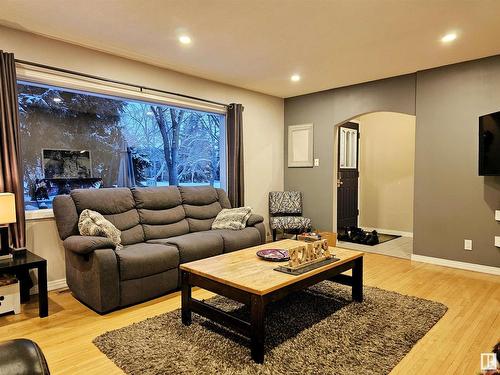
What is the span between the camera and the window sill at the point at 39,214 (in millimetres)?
3254

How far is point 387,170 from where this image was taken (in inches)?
263

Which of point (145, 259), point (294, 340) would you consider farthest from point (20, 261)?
point (294, 340)

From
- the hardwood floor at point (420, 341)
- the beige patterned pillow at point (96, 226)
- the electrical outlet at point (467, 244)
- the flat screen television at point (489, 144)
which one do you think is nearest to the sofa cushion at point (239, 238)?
the hardwood floor at point (420, 341)

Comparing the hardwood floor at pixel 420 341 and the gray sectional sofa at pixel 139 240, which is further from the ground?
the gray sectional sofa at pixel 139 240

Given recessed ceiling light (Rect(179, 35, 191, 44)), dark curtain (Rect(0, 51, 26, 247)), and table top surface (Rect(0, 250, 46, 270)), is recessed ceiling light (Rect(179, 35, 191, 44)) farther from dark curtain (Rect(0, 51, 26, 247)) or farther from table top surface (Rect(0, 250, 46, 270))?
table top surface (Rect(0, 250, 46, 270))

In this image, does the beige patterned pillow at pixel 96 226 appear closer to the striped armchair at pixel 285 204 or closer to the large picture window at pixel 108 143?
the large picture window at pixel 108 143

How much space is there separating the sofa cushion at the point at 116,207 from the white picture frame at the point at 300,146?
3102 mm

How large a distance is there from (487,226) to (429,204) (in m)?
0.68

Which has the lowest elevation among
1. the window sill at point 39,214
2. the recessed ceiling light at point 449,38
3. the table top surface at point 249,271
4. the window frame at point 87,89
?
the table top surface at point 249,271

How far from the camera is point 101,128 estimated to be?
4.03 meters

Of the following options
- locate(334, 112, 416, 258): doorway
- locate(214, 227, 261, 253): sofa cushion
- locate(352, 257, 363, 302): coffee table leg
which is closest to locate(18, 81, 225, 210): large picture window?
locate(214, 227, 261, 253): sofa cushion

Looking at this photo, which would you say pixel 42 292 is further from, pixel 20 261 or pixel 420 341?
pixel 420 341

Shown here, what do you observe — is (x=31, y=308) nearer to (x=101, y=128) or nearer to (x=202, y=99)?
(x=101, y=128)

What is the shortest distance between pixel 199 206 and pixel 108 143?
1.39 m
